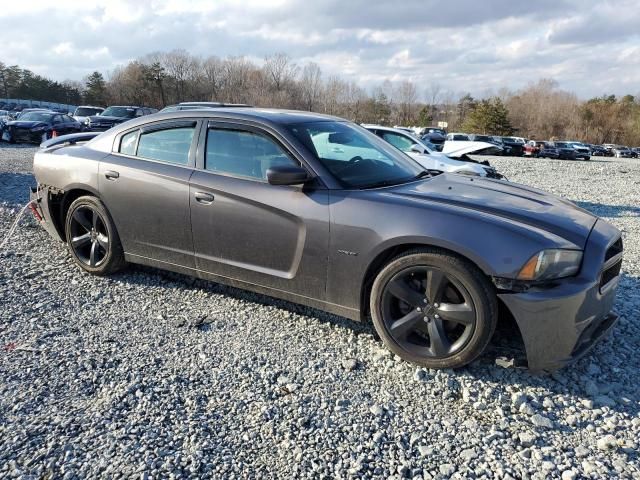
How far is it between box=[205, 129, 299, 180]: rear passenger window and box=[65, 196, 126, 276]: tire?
1.26 metres

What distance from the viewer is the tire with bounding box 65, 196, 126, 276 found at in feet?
14.1

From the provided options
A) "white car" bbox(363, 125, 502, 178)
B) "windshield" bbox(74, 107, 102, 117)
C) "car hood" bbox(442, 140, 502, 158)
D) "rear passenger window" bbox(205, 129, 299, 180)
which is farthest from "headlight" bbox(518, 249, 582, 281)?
"windshield" bbox(74, 107, 102, 117)

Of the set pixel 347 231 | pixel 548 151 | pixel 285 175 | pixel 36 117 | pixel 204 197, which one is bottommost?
pixel 548 151

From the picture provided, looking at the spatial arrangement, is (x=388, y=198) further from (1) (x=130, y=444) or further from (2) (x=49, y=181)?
(2) (x=49, y=181)

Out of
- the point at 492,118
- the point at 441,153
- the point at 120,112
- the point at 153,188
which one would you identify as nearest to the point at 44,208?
the point at 153,188

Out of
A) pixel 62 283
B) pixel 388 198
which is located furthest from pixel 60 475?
pixel 62 283

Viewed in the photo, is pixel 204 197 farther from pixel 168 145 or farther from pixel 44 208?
pixel 44 208

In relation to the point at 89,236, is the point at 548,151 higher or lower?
lower

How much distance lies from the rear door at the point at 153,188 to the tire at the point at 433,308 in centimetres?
168

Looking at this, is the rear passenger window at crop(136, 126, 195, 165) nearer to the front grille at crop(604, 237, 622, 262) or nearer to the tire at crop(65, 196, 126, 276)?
the tire at crop(65, 196, 126, 276)

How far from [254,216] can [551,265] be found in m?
1.96

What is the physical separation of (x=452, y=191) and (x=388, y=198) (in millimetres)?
589

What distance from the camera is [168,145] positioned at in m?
4.04

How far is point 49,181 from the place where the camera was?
4.71 meters
